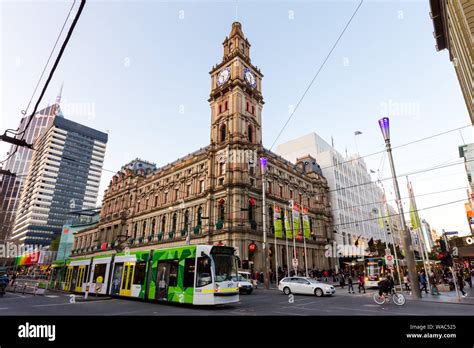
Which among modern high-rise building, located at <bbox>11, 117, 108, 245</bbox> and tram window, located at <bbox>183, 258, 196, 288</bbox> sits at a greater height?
modern high-rise building, located at <bbox>11, 117, 108, 245</bbox>

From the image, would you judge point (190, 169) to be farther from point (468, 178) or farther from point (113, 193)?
point (468, 178)

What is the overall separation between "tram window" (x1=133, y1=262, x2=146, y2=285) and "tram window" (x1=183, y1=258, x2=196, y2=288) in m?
4.20

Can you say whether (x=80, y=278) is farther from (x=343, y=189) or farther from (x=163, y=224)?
(x=343, y=189)

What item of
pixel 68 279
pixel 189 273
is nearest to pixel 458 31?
pixel 189 273

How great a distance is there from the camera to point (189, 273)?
14.7 meters

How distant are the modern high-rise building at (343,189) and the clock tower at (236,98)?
2191 cm

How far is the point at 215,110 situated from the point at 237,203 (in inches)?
777

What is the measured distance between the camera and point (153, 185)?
55656 mm

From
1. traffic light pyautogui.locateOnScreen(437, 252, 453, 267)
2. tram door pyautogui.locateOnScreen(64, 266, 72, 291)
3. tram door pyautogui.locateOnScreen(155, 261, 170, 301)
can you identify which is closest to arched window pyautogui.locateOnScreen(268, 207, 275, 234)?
traffic light pyautogui.locateOnScreen(437, 252, 453, 267)

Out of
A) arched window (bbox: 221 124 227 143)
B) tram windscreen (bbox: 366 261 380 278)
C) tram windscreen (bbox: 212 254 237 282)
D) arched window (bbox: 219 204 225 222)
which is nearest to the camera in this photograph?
tram windscreen (bbox: 212 254 237 282)

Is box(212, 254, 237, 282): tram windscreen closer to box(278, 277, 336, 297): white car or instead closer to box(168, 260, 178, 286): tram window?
box(168, 260, 178, 286): tram window

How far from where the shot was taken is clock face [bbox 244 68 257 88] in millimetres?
48750

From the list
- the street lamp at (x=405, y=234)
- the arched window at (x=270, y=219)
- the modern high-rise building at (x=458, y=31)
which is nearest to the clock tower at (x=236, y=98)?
the arched window at (x=270, y=219)
